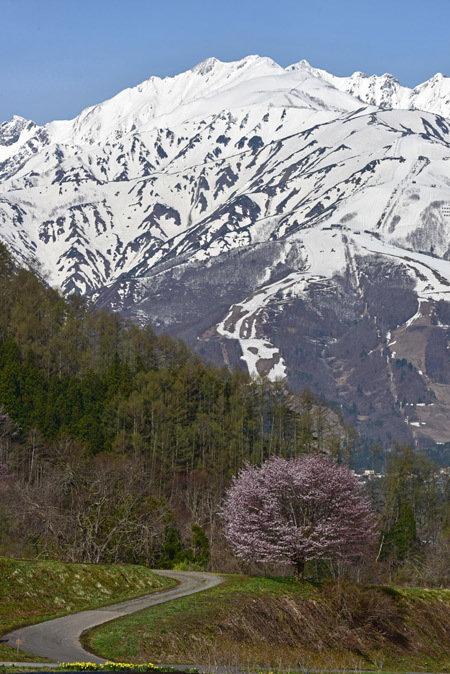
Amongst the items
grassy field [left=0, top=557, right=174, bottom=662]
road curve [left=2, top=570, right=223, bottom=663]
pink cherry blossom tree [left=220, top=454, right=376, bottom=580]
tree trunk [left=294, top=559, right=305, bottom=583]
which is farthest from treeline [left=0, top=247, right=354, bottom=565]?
road curve [left=2, top=570, right=223, bottom=663]

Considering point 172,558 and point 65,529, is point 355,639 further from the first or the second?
point 172,558

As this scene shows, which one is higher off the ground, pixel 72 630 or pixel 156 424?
pixel 156 424

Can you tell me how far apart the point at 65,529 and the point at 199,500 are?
62.9m

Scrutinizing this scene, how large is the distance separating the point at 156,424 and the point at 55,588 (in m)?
107

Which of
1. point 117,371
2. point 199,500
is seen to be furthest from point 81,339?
point 199,500

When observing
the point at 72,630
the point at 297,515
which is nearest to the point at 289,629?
the point at 297,515

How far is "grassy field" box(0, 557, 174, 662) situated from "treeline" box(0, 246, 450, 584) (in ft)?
152

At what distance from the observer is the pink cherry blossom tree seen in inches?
2510

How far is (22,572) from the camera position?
5341cm

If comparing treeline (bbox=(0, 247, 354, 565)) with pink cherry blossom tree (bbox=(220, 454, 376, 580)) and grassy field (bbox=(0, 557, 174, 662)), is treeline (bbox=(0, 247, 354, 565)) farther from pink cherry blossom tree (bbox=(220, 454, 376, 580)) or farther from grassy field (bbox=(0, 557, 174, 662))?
grassy field (bbox=(0, 557, 174, 662))

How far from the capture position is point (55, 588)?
54.5 meters

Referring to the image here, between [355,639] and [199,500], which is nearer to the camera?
[355,639]

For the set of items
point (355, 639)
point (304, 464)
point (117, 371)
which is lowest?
point (355, 639)

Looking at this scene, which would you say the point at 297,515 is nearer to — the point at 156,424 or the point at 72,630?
the point at 72,630
